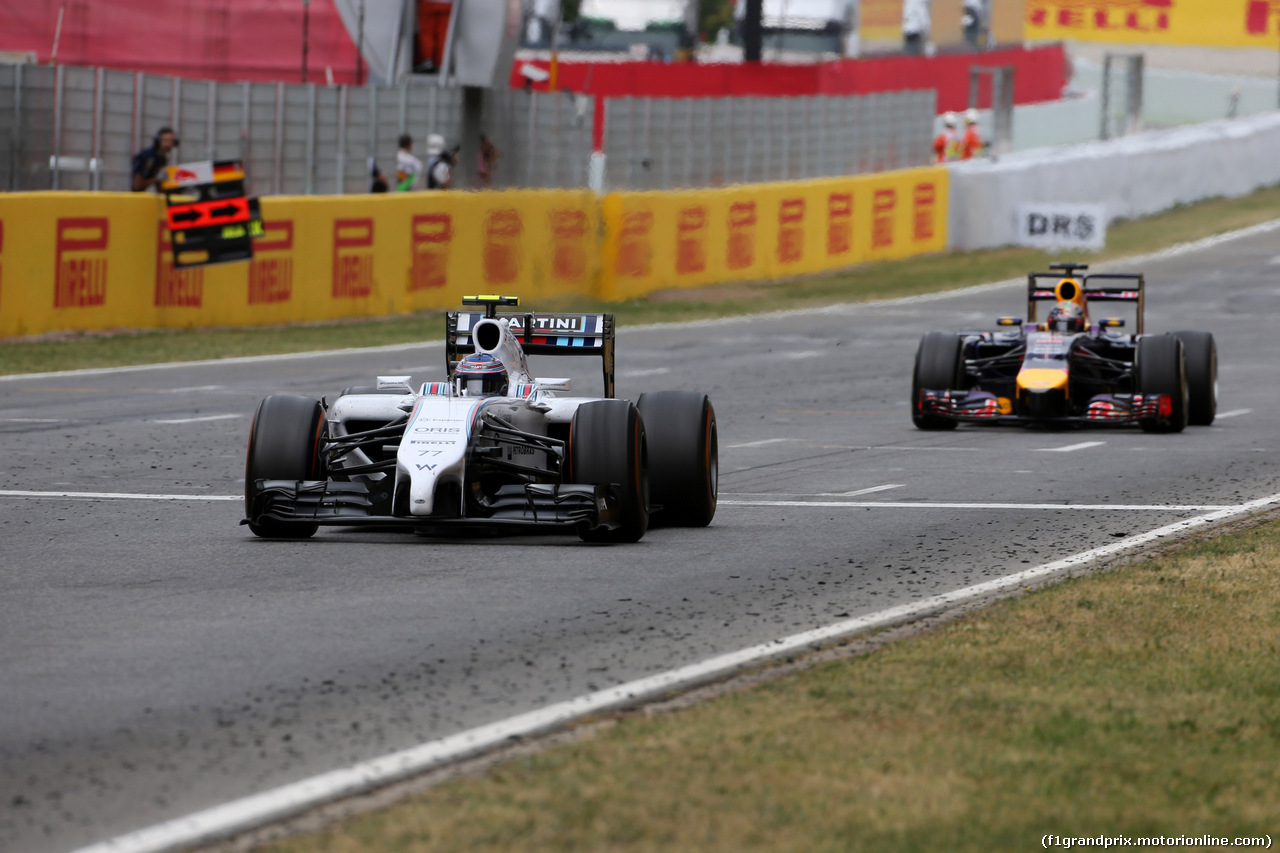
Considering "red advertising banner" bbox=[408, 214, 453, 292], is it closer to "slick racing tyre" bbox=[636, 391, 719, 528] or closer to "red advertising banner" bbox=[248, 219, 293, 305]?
"red advertising banner" bbox=[248, 219, 293, 305]

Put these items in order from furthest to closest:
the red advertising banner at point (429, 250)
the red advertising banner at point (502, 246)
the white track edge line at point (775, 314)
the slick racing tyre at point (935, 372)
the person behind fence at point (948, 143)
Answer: the person behind fence at point (948, 143) < the red advertising banner at point (502, 246) < the red advertising banner at point (429, 250) < the white track edge line at point (775, 314) < the slick racing tyre at point (935, 372)

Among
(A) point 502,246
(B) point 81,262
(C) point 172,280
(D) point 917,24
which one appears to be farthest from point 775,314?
(D) point 917,24

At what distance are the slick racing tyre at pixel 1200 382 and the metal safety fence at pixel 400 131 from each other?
47.1 ft

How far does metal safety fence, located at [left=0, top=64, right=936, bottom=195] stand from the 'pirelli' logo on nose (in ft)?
6.40

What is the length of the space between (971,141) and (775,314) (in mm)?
14138

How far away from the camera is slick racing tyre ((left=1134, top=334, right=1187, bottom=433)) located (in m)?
17.8

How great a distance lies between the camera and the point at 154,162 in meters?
25.8

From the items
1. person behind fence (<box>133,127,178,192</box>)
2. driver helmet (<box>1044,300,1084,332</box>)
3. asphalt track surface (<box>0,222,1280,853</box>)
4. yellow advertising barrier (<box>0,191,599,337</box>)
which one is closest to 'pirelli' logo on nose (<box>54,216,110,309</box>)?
yellow advertising barrier (<box>0,191,599,337</box>)

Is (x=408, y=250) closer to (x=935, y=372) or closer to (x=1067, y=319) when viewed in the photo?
(x=935, y=372)

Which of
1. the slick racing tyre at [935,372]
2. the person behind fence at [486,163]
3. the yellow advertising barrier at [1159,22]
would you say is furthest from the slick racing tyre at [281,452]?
the yellow advertising barrier at [1159,22]

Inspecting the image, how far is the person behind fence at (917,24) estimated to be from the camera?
204ft

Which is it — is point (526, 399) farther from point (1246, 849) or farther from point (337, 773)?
point (1246, 849)

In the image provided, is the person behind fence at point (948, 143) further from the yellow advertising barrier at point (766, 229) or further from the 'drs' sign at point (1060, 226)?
the yellow advertising barrier at point (766, 229)

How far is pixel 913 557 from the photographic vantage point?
10.5m
